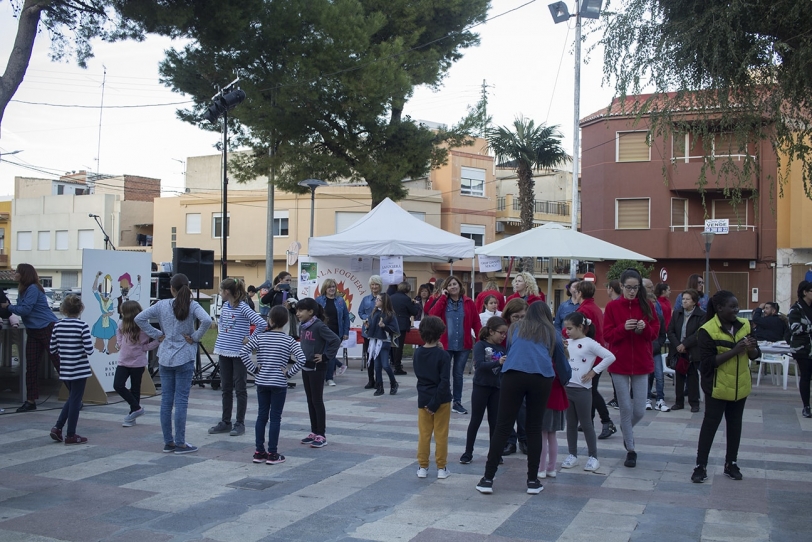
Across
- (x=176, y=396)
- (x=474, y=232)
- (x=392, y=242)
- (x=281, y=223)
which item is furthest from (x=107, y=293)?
(x=474, y=232)

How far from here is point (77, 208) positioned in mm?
52562

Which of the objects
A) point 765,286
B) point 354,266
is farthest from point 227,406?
point 765,286

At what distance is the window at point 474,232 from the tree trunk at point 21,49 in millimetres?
35095

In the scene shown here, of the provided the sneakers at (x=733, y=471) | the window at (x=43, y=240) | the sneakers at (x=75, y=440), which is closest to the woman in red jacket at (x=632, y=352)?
the sneakers at (x=733, y=471)

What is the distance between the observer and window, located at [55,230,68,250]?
5319cm

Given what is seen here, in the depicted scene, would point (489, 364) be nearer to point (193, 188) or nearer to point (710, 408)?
point (710, 408)

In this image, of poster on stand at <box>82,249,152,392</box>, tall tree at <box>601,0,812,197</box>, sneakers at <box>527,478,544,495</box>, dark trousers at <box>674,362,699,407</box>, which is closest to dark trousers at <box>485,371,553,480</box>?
sneakers at <box>527,478,544,495</box>

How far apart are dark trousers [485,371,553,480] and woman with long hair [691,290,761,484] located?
1.45 meters

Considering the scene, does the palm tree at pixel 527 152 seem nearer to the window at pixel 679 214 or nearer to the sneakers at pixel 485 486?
the window at pixel 679 214

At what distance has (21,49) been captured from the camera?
32.8 ft

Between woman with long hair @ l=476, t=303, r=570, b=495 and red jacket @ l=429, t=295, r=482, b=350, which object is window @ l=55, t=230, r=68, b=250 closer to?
red jacket @ l=429, t=295, r=482, b=350

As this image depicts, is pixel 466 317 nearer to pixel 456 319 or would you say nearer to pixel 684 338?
pixel 456 319

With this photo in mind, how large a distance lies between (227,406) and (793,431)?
22.5 feet

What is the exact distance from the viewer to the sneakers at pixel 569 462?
7.27 metres
